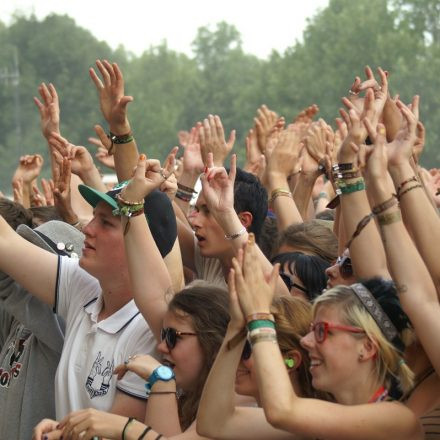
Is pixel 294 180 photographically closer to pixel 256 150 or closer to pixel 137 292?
pixel 256 150

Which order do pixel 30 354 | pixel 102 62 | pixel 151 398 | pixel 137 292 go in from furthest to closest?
1. pixel 102 62
2. pixel 30 354
3. pixel 137 292
4. pixel 151 398

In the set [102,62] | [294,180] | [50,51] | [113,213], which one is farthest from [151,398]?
[50,51]

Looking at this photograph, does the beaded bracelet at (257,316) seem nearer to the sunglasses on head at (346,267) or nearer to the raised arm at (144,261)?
the raised arm at (144,261)

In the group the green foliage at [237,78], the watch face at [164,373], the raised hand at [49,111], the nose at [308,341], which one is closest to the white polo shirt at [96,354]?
the watch face at [164,373]

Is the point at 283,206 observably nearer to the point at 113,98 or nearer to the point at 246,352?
the point at 113,98

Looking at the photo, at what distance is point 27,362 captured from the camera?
4.71 m

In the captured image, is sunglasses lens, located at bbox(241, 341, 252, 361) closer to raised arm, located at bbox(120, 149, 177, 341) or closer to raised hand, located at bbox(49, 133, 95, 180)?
raised arm, located at bbox(120, 149, 177, 341)

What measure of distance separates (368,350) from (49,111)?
329 centimetres

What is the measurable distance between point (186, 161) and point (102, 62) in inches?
45.8

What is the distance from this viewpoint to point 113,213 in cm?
437

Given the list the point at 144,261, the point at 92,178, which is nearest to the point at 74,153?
the point at 92,178

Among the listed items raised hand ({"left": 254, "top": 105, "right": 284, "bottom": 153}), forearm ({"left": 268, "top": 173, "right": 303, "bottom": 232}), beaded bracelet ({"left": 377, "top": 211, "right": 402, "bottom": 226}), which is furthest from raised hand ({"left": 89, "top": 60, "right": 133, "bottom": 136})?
raised hand ({"left": 254, "top": 105, "right": 284, "bottom": 153})

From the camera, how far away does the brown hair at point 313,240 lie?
5359 millimetres

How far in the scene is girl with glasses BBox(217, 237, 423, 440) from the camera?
135 inches
